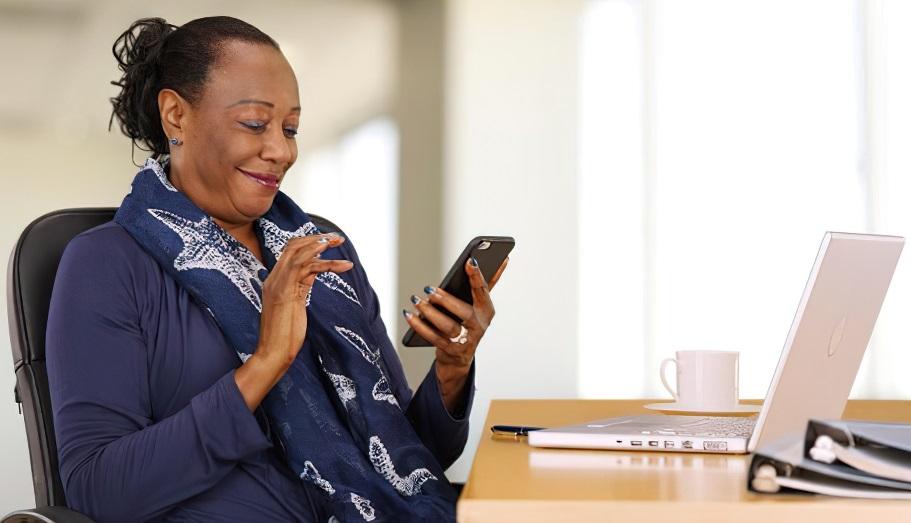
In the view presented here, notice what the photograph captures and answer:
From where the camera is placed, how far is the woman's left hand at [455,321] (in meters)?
1.44

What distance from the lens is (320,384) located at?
1.60m

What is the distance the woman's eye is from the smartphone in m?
0.42

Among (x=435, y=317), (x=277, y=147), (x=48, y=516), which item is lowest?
(x=48, y=516)

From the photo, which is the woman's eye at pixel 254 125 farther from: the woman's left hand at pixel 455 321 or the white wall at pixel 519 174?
the white wall at pixel 519 174

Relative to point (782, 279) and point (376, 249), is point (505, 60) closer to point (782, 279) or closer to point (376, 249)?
point (376, 249)

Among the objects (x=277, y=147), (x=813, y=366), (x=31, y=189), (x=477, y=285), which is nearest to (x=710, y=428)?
(x=813, y=366)

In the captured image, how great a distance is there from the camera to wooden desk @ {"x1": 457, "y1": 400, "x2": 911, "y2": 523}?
83 cm

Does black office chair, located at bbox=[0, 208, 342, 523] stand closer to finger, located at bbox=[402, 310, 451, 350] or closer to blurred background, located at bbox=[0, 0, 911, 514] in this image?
finger, located at bbox=[402, 310, 451, 350]

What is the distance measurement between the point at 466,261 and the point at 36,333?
61cm

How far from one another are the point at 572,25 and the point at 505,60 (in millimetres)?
310

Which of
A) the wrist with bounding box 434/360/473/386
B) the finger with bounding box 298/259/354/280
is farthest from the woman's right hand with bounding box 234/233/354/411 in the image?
the wrist with bounding box 434/360/473/386

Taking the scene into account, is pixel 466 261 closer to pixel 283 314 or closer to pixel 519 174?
pixel 283 314

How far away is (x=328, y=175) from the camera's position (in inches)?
170

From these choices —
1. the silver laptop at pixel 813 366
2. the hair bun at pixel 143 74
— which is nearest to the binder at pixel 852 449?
the silver laptop at pixel 813 366
